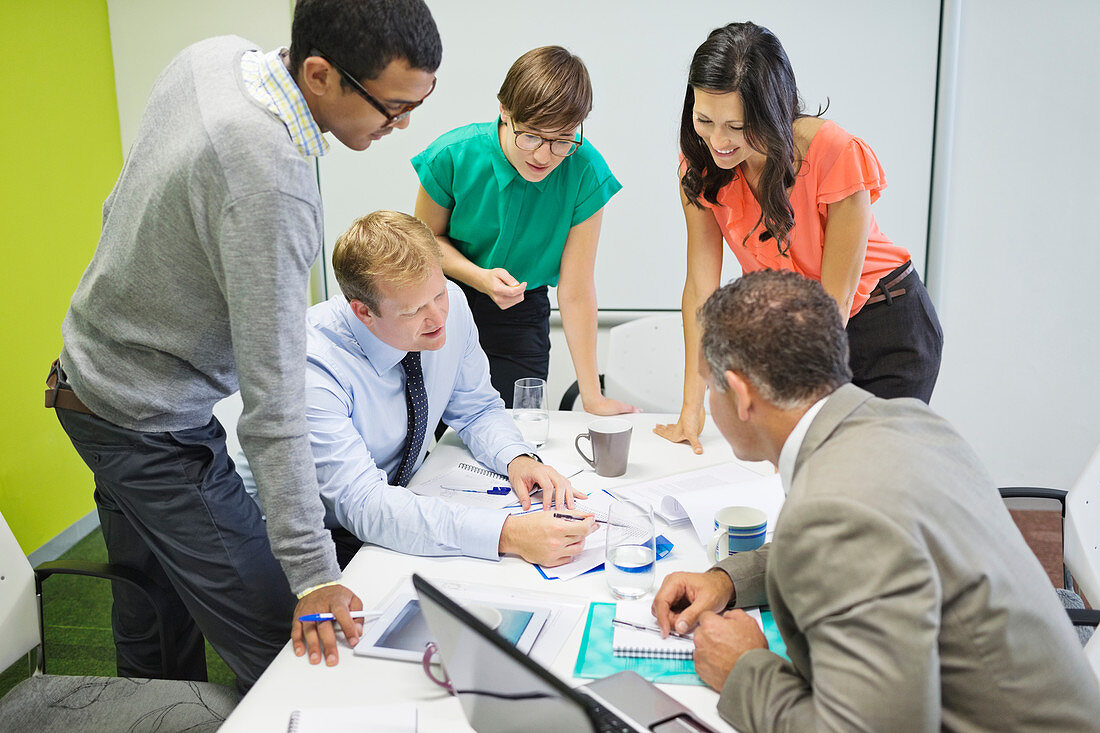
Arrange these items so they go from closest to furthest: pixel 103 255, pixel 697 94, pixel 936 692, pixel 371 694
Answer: pixel 936 692, pixel 371 694, pixel 103 255, pixel 697 94

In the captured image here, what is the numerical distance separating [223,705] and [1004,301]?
132 inches

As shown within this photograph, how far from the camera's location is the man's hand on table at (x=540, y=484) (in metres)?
1.72

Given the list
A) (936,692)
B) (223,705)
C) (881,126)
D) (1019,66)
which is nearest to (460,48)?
(881,126)

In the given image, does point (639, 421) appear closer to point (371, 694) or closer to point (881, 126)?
point (371, 694)

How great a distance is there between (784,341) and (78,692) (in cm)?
138

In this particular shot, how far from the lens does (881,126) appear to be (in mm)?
3502

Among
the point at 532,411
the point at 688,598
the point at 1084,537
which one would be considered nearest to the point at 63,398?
the point at 532,411

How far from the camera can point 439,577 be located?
144cm

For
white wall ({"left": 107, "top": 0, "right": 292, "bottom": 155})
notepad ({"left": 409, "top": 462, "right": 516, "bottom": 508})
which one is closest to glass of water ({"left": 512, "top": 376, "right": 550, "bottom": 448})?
notepad ({"left": 409, "top": 462, "right": 516, "bottom": 508})

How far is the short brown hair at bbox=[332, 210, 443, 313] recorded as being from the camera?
175 centimetres

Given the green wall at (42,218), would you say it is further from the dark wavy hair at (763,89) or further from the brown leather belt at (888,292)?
the brown leather belt at (888,292)

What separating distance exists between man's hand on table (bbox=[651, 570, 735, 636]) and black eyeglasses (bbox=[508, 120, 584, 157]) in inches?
49.0

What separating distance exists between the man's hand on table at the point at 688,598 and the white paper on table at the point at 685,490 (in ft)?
0.99

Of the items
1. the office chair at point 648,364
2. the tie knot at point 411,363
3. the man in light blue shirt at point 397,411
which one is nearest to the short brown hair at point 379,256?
the man in light blue shirt at point 397,411
